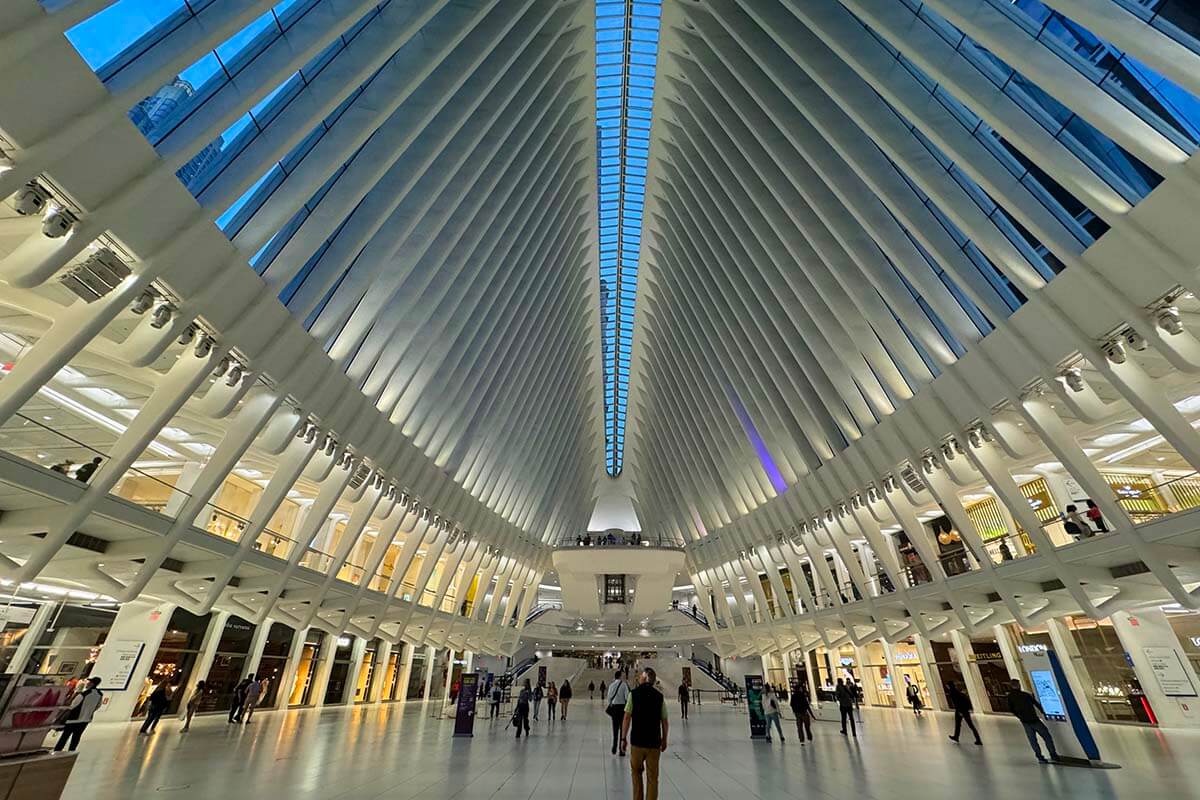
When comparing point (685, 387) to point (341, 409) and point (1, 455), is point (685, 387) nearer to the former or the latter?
point (341, 409)

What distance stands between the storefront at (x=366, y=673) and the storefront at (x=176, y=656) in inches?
374

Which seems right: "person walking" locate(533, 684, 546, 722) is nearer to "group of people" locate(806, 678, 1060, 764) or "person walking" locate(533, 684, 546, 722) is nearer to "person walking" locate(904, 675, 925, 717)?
"group of people" locate(806, 678, 1060, 764)

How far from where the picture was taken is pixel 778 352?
18797 millimetres

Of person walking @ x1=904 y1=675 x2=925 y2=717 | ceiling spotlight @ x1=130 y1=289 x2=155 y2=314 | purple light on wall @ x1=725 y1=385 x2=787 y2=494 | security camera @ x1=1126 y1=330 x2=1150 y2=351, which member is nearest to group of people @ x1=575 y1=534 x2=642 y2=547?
purple light on wall @ x1=725 y1=385 x2=787 y2=494

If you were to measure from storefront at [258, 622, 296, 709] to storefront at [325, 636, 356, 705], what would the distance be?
2715mm

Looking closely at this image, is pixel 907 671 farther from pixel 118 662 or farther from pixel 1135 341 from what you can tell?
pixel 118 662

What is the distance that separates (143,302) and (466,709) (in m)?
10.00

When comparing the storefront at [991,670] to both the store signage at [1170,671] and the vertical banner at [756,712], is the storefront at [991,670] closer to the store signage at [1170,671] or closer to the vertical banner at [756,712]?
the store signage at [1170,671]

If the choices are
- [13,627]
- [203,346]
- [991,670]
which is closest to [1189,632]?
[991,670]

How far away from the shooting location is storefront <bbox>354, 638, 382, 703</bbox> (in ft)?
85.3

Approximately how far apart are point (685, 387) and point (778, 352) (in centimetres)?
959

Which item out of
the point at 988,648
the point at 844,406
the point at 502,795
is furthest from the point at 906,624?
the point at 502,795

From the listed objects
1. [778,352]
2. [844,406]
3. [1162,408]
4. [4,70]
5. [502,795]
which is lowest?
[502,795]

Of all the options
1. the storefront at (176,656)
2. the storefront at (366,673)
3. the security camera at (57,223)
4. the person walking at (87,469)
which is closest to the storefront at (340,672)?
the storefront at (366,673)
